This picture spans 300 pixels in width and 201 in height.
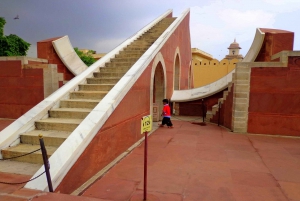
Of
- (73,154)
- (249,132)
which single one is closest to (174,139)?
(249,132)

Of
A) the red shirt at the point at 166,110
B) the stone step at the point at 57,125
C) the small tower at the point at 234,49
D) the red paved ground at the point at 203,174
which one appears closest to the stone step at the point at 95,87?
the stone step at the point at 57,125

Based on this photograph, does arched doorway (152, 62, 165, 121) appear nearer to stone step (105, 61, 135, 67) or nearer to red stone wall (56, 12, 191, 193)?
stone step (105, 61, 135, 67)

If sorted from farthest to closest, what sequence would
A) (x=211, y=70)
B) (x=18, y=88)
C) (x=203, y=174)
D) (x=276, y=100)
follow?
(x=211, y=70)
(x=18, y=88)
(x=276, y=100)
(x=203, y=174)

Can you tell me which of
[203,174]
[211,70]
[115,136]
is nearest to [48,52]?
[115,136]

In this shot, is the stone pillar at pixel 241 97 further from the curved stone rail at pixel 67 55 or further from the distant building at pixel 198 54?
the distant building at pixel 198 54

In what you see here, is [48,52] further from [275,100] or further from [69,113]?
[275,100]

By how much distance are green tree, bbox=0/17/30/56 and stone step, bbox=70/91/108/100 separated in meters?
14.5

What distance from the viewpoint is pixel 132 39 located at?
9.77 m

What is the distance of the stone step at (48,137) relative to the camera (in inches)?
151

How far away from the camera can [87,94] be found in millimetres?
5266

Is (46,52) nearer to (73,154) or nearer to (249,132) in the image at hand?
(73,154)

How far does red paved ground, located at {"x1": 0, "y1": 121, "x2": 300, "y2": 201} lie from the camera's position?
3035 mm

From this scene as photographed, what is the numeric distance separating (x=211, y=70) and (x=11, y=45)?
60.2 ft

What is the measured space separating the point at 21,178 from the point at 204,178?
2.65m
